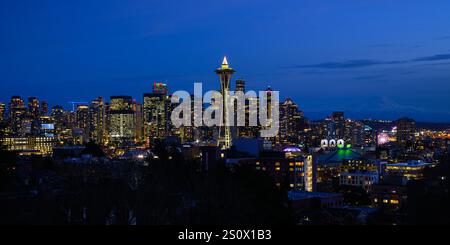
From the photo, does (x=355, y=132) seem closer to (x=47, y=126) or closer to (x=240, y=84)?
(x=240, y=84)

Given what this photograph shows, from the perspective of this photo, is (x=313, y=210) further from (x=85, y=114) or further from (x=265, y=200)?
(x=85, y=114)

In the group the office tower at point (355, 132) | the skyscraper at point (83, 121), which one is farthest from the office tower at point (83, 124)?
the office tower at point (355, 132)

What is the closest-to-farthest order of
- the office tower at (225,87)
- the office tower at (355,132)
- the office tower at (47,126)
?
the office tower at (225,87), the office tower at (47,126), the office tower at (355,132)

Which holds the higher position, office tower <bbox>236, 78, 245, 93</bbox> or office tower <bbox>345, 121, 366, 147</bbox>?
office tower <bbox>236, 78, 245, 93</bbox>

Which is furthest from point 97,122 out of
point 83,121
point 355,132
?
point 355,132

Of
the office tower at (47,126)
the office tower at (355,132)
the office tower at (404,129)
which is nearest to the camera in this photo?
the office tower at (47,126)

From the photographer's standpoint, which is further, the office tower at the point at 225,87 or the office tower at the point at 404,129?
the office tower at the point at 404,129

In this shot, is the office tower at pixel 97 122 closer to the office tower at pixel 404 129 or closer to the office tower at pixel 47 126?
the office tower at pixel 47 126

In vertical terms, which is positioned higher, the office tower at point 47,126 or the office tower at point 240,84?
the office tower at point 240,84

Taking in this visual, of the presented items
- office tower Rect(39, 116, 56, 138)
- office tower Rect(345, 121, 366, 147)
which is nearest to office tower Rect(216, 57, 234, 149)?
office tower Rect(39, 116, 56, 138)

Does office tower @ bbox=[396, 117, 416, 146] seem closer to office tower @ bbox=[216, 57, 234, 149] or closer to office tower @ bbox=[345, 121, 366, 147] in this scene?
office tower @ bbox=[345, 121, 366, 147]

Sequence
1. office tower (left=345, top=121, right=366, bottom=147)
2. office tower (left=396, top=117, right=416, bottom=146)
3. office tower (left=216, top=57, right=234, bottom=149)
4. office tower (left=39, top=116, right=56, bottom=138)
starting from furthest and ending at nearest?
1. office tower (left=345, top=121, right=366, bottom=147)
2. office tower (left=396, top=117, right=416, bottom=146)
3. office tower (left=39, top=116, right=56, bottom=138)
4. office tower (left=216, top=57, right=234, bottom=149)

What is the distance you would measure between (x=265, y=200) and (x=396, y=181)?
55.7ft
